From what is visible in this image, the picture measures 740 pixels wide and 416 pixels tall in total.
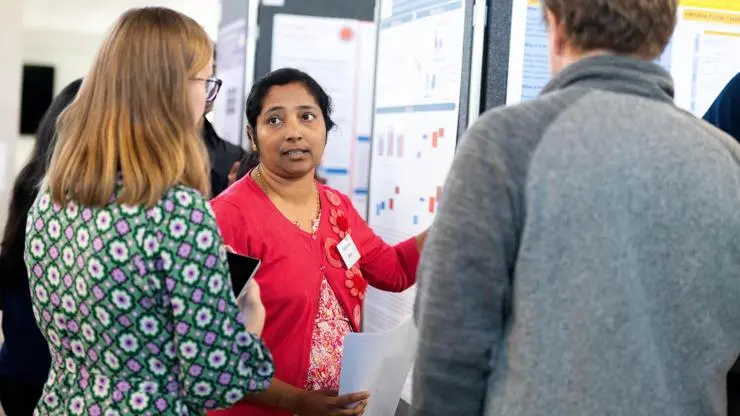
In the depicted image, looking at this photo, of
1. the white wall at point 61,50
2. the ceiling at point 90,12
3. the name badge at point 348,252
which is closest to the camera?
the name badge at point 348,252

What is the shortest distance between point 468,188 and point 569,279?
18 centimetres

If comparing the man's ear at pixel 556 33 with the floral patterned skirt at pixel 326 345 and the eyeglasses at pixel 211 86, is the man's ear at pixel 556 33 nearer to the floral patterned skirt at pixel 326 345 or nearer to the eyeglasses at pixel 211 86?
the eyeglasses at pixel 211 86

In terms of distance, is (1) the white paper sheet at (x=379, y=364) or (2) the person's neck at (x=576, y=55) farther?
(1) the white paper sheet at (x=379, y=364)

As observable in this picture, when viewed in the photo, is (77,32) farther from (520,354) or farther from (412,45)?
(520,354)

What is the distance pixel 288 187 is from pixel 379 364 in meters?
0.47

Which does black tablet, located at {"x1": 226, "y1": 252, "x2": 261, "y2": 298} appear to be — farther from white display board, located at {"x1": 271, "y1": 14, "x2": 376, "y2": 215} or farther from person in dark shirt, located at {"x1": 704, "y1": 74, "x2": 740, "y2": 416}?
white display board, located at {"x1": 271, "y1": 14, "x2": 376, "y2": 215}

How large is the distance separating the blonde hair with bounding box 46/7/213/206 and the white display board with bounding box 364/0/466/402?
1.01 meters

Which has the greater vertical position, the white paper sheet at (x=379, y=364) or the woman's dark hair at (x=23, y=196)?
the woman's dark hair at (x=23, y=196)

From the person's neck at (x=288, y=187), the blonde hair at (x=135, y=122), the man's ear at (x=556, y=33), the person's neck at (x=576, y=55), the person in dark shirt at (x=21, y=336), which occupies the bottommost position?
the person in dark shirt at (x=21, y=336)

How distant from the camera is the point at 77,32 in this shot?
37.8 feet

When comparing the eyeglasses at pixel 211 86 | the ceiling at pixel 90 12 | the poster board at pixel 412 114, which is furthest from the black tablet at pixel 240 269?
the ceiling at pixel 90 12

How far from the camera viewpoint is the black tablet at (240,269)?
167 cm

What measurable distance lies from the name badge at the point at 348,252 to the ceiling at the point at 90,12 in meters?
8.05

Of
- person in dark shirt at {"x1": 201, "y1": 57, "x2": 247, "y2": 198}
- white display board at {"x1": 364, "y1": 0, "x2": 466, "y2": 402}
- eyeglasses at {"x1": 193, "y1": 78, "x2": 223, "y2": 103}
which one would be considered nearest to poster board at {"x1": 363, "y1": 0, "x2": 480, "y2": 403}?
white display board at {"x1": 364, "y1": 0, "x2": 466, "y2": 402}
